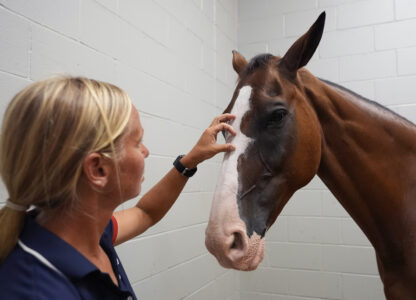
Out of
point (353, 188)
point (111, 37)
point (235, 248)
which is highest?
point (111, 37)

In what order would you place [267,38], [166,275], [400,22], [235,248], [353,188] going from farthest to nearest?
[267,38], [400,22], [166,275], [353,188], [235,248]

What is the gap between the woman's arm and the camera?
2.97 ft

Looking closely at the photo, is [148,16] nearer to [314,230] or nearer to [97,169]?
[97,169]

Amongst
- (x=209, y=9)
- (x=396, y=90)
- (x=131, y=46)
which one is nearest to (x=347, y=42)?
(x=396, y=90)

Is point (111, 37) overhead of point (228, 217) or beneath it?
overhead

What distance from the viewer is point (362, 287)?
1.94 meters

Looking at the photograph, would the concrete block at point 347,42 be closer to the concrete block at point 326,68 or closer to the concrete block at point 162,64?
the concrete block at point 326,68

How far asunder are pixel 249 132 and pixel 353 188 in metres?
0.43

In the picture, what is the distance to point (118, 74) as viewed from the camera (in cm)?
116

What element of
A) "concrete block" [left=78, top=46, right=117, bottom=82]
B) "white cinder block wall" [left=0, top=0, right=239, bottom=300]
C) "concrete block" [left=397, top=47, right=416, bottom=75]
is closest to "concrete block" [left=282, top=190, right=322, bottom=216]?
"white cinder block wall" [left=0, top=0, right=239, bottom=300]

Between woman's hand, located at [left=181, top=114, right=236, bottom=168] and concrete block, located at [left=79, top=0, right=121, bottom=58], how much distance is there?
51 centimetres

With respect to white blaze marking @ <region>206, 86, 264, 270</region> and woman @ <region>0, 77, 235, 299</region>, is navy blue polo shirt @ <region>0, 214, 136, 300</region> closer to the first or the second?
woman @ <region>0, 77, 235, 299</region>

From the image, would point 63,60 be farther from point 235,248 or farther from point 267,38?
point 267,38

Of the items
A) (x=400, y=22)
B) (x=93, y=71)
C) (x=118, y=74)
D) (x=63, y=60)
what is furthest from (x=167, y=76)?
(x=400, y=22)
